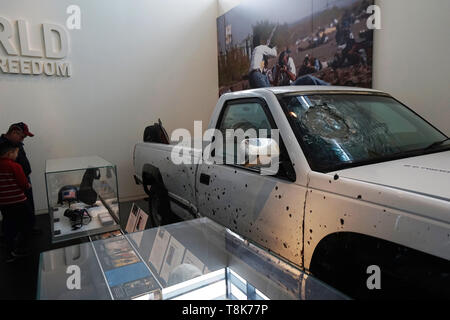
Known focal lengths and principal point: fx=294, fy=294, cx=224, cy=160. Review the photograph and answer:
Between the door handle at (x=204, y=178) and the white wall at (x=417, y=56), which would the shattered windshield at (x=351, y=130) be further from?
the white wall at (x=417, y=56)

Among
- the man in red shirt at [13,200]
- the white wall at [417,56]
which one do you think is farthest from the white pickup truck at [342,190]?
the man in red shirt at [13,200]

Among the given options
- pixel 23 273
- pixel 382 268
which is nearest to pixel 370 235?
pixel 382 268

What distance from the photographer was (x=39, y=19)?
463 cm

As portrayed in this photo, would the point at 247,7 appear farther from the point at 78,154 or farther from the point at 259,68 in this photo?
the point at 78,154

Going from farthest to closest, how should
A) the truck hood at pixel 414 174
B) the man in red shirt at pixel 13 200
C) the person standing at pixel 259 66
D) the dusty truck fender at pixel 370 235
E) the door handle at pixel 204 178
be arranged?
the person standing at pixel 259 66 < the man in red shirt at pixel 13 200 < the door handle at pixel 204 178 < the truck hood at pixel 414 174 < the dusty truck fender at pixel 370 235

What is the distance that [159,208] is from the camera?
11.1 ft

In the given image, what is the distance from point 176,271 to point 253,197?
670 millimetres

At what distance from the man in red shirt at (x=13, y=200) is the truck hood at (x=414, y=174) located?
3.22 metres

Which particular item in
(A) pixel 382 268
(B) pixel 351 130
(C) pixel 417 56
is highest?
(C) pixel 417 56

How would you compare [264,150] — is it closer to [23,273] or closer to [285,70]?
[23,273]

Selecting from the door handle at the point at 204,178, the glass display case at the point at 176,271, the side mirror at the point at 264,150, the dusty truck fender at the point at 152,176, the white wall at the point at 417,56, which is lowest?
the glass display case at the point at 176,271

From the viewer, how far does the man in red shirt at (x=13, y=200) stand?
10.1 ft

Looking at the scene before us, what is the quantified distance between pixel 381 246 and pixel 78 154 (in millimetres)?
5064

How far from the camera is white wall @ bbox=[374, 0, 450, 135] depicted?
2920mm
